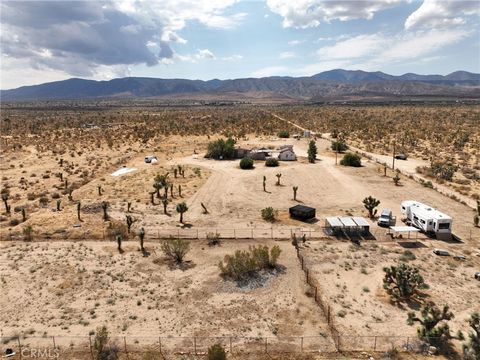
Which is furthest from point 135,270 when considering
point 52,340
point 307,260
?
point 307,260

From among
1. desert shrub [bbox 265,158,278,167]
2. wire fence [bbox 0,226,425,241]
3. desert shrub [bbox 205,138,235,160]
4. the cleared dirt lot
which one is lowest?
the cleared dirt lot

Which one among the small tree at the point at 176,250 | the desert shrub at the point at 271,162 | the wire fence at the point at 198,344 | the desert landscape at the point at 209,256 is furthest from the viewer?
the desert shrub at the point at 271,162

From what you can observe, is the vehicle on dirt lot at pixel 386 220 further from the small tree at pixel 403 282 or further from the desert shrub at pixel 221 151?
the desert shrub at pixel 221 151

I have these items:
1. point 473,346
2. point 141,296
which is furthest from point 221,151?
point 473,346

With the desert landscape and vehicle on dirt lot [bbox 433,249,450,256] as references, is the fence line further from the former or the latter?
vehicle on dirt lot [bbox 433,249,450,256]

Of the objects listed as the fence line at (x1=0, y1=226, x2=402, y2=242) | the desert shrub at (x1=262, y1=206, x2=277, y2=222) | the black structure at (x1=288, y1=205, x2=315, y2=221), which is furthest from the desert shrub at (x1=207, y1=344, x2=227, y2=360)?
the black structure at (x1=288, y1=205, x2=315, y2=221)

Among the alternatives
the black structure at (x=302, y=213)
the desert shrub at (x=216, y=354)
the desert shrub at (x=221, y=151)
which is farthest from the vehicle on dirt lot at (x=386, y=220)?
the desert shrub at (x=221, y=151)

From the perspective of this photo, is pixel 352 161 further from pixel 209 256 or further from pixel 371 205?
pixel 209 256
